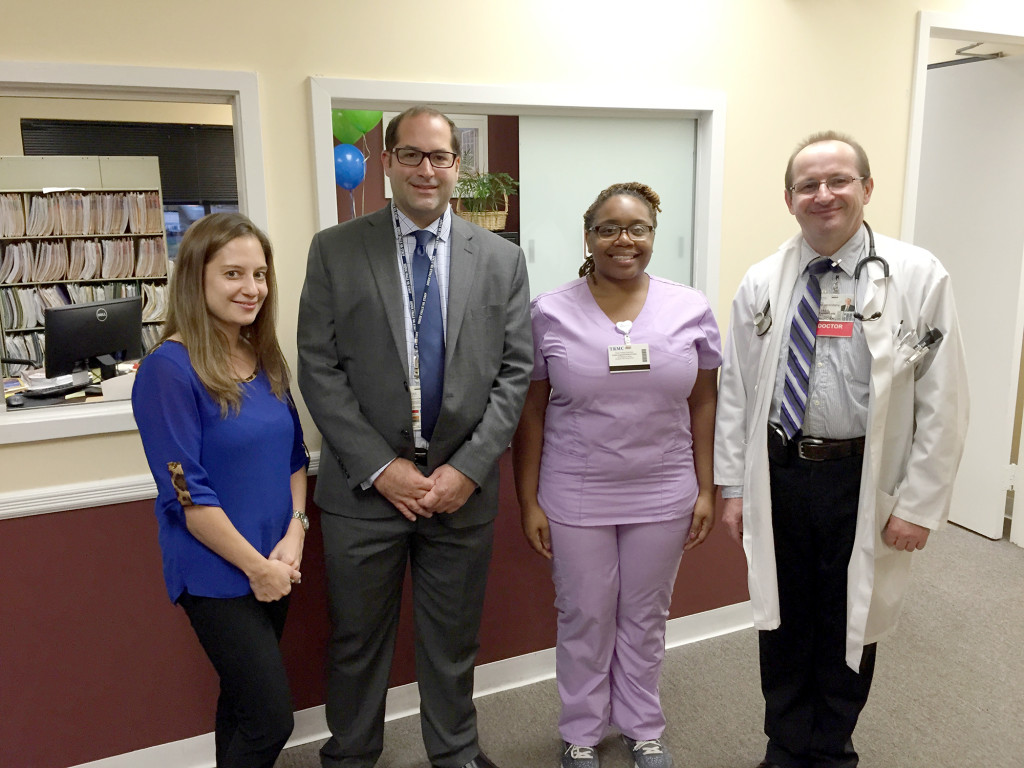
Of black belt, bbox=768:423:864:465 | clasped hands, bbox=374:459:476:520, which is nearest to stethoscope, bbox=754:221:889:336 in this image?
black belt, bbox=768:423:864:465

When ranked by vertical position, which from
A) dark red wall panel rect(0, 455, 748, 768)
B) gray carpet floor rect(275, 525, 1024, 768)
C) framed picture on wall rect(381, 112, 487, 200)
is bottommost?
gray carpet floor rect(275, 525, 1024, 768)

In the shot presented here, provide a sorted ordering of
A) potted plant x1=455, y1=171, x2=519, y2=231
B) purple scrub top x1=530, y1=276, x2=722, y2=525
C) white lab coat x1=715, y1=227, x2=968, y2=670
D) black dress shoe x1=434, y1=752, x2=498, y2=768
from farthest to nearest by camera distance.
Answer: potted plant x1=455, y1=171, x2=519, y2=231, black dress shoe x1=434, y1=752, x2=498, y2=768, purple scrub top x1=530, y1=276, x2=722, y2=525, white lab coat x1=715, y1=227, x2=968, y2=670

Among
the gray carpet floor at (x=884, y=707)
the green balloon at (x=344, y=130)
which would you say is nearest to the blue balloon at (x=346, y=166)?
the green balloon at (x=344, y=130)

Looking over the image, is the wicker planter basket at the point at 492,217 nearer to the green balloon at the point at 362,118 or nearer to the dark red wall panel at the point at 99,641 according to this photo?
the green balloon at the point at 362,118

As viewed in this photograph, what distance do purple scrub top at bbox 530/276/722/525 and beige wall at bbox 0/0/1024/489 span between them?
76 centimetres

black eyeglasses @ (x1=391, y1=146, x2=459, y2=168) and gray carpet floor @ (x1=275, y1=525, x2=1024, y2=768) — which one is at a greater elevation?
black eyeglasses @ (x1=391, y1=146, x2=459, y2=168)

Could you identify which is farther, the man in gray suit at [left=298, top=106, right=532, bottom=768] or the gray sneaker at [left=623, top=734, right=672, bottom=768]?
the gray sneaker at [left=623, top=734, right=672, bottom=768]

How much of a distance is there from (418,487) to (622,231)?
2.84ft

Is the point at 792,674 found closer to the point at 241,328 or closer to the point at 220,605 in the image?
the point at 220,605

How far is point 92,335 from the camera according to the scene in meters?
2.96

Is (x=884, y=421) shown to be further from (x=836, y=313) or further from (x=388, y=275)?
(x=388, y=275)

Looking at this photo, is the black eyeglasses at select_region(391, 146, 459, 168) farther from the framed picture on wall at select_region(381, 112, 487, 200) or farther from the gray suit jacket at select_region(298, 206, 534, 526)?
the framed picture on wall at select_region(381, 112, 487, 200)

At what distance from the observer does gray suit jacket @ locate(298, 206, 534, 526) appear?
1897 millimetres

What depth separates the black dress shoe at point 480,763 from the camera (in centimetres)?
218
